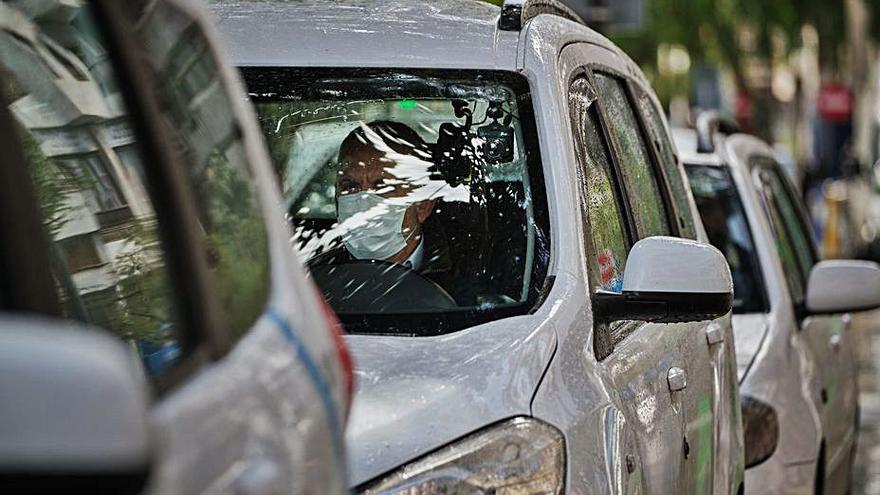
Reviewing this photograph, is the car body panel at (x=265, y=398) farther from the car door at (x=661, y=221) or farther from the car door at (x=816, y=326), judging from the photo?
the car door at (x=816, y=326)

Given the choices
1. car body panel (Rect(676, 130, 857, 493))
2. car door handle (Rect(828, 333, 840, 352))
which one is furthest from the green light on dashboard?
car door handle (Rect(828, 333, 840, 352))

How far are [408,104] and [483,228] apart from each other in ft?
1.12

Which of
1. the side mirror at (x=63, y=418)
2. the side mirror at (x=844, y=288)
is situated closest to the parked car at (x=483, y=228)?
the side mirror at (x=63, y=418)

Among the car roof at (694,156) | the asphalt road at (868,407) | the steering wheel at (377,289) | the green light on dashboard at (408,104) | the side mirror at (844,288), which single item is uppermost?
the green light on dashboard at (408,104)

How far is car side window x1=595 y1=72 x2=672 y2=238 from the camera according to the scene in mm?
4973

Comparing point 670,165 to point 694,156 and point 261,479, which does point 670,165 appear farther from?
point 261,479

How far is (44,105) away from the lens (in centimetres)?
271

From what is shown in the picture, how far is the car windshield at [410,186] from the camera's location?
4.08 metres

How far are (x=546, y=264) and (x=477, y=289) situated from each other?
0.47 feet

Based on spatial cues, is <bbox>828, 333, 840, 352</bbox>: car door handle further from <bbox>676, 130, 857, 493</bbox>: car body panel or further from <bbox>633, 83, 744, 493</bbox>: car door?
<bbox>633, 83, 744, 493</bbox>: car door

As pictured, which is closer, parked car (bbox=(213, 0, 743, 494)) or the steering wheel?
parked car (bbox=(213, 0, 743, 494))

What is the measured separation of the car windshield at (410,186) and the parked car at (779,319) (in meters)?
2.89

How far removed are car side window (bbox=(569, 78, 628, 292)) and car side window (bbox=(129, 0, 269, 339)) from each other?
5.91 ft

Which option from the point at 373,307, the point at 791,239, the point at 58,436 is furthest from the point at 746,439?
the point at 58,436
